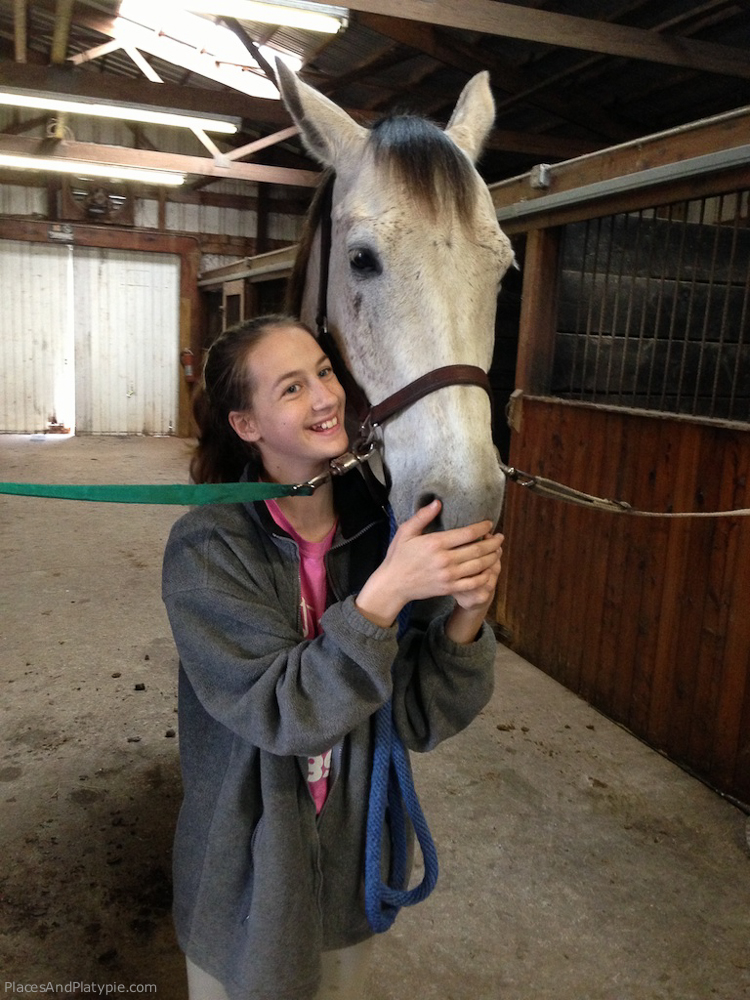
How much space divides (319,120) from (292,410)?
1.82ft

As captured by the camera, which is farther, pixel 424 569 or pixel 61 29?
pixel 61 29

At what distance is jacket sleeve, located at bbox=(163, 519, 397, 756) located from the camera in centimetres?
76

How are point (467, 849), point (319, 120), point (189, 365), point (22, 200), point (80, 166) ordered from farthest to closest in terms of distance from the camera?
point (189, 365) → point (22, 200) → point (80, 166) → point (467, 849) → point (319, 120)

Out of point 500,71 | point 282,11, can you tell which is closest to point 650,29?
point 500,71

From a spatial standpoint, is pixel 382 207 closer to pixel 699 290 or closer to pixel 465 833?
pixel 465 833

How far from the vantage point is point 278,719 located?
0.81m

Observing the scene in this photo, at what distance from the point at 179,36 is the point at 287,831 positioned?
611 centimetres

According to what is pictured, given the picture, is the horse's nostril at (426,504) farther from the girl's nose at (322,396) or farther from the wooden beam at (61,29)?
the wooden beam at (61,29)

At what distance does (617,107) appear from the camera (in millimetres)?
5898

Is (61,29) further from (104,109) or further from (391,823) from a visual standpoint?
(391,823)

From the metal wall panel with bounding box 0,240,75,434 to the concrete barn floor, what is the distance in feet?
22.3

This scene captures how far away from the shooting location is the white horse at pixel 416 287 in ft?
2.80

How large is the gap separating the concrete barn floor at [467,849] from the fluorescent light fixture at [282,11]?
2824 millimetres

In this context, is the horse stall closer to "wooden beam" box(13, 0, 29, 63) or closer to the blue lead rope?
the blue lead rope
